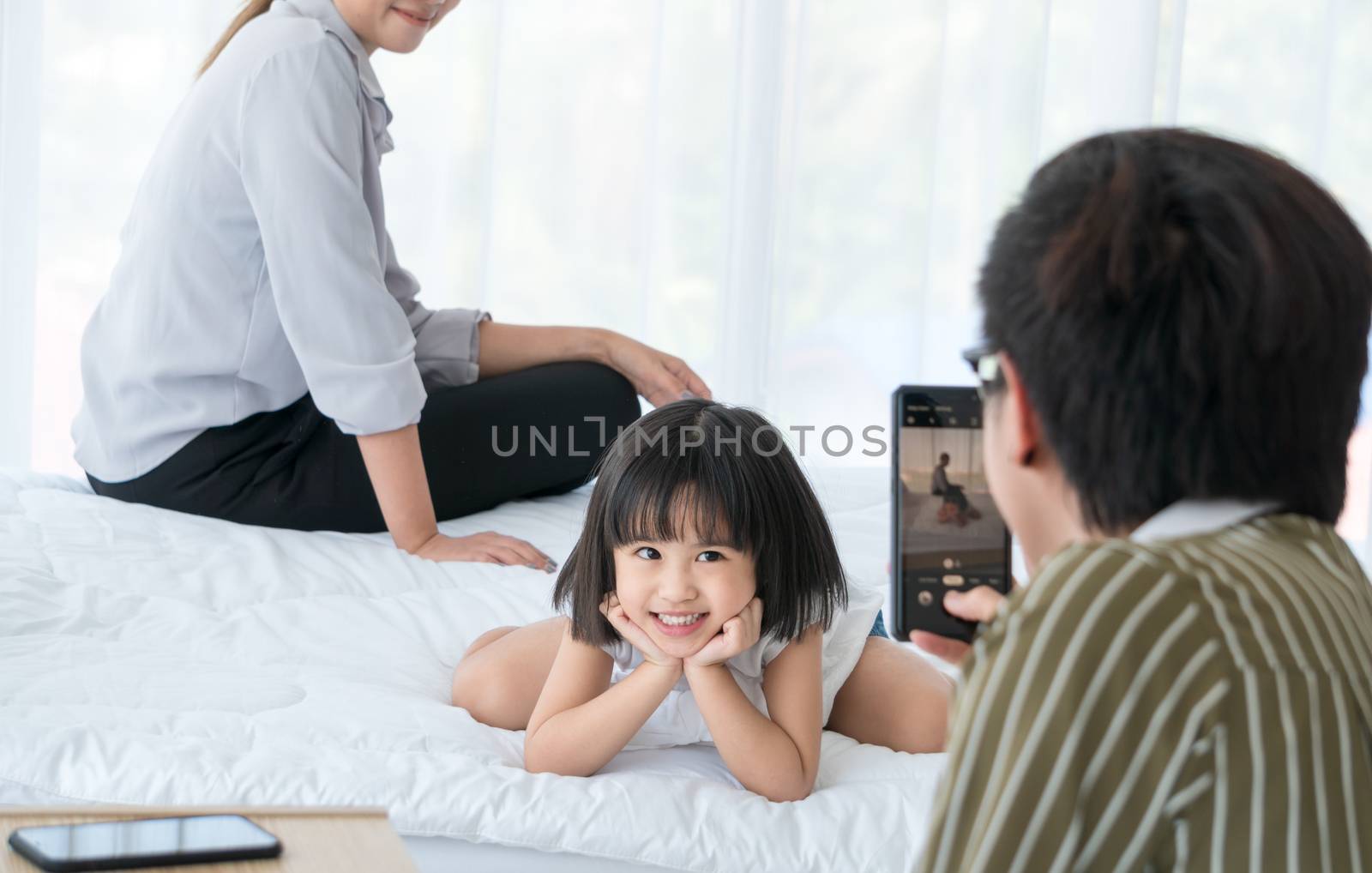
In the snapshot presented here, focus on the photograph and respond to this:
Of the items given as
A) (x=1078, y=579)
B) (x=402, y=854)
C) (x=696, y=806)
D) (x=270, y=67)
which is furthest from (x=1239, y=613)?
(x=270, y=67)

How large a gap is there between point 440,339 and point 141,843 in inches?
46.5

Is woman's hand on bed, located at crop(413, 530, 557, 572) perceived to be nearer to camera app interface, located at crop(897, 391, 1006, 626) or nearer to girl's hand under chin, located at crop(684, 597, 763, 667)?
girl's hand under chin, located at crop(684, 597, 763, 667)

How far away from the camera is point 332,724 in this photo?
0.97 m

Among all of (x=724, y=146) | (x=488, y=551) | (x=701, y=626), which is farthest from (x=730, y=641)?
(x=724, y=146)

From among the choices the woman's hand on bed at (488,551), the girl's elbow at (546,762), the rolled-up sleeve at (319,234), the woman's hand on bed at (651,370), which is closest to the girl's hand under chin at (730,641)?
the girl's elbow at (546,762)

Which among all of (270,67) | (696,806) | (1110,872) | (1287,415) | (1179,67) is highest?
(1179,67)

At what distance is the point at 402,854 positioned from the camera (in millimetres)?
618

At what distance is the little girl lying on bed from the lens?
3.17ft

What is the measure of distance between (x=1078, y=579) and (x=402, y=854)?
36cm

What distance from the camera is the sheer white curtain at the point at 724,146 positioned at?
2.21 metres

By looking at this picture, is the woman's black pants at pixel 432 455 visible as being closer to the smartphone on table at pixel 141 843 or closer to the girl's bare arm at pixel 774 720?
the girl's bare arm at pixel 774 720

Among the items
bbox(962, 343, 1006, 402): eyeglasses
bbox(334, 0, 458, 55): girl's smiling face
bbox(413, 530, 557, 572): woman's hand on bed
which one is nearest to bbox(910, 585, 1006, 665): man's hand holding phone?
bbox(962, 343, 1006, 402): eyeglasses

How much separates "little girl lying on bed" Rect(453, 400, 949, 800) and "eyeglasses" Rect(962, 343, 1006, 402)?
1.58ft

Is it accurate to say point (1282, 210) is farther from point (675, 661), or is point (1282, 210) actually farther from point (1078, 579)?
point (675, 661)
